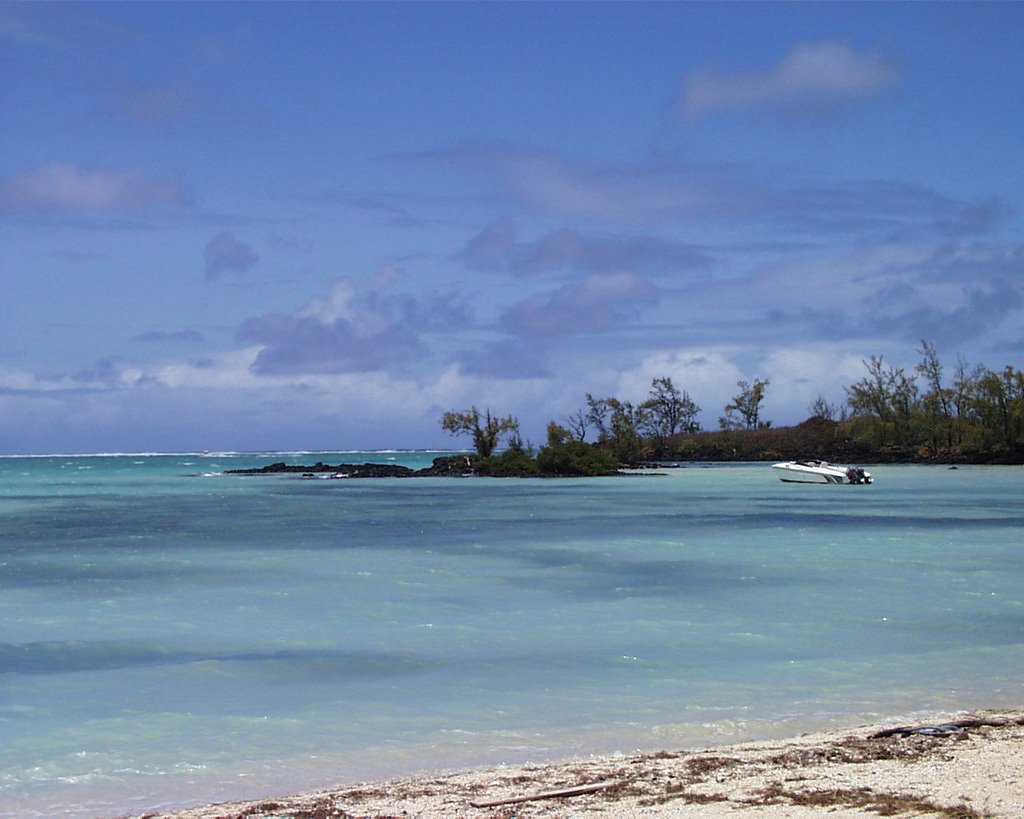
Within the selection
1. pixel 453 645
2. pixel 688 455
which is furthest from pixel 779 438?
pixel 453 645

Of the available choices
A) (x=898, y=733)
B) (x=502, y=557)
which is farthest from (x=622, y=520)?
(x=898, y=733)

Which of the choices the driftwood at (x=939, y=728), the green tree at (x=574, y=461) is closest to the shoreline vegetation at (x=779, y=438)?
the green tree at (x=574, y=461)

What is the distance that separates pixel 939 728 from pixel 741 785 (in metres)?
2.20

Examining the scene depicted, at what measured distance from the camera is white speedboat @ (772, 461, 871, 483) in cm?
5116

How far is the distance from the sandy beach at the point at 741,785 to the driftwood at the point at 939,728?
0.01 m

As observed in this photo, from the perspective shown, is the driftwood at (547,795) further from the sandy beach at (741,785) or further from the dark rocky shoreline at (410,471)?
the dark rocky shoreline at (410,471)

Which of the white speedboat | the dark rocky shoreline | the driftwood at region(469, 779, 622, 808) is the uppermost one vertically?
the dark rocky shoreline

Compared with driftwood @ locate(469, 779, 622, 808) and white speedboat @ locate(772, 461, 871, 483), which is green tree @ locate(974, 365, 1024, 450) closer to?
white speedboat @ locate(772, 461, 871, 483)

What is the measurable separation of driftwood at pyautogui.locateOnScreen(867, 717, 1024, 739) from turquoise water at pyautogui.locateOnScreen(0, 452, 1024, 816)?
88cm

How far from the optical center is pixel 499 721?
9.04m

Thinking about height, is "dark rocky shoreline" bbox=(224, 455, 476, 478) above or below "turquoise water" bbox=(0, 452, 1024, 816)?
above

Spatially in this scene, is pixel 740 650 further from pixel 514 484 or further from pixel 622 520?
pixel 514 484

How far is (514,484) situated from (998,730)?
48.0 metres

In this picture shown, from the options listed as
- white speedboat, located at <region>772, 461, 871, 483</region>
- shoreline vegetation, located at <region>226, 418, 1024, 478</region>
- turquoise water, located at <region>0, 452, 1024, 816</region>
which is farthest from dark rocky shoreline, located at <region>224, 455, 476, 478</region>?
turquoise water, located at <region>0, 452, 1024, 816</region>
